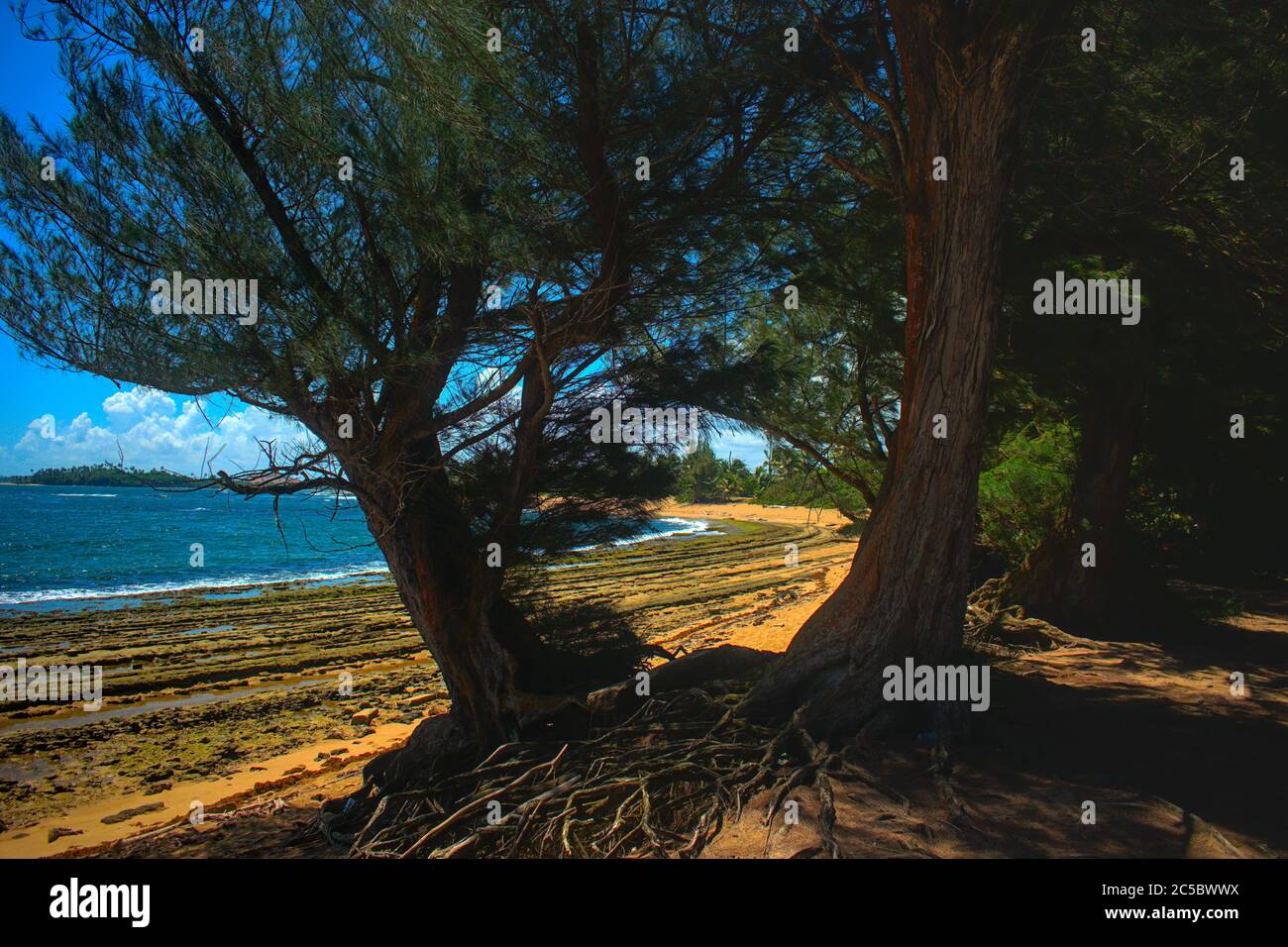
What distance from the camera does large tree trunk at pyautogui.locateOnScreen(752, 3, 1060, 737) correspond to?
496cm

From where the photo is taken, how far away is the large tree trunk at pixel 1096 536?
8.63 metres

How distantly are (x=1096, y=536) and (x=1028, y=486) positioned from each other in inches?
35.1

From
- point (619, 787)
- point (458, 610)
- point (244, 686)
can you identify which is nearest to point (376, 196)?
point (458, 610)

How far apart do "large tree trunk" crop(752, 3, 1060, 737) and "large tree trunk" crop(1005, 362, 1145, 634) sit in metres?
4.23

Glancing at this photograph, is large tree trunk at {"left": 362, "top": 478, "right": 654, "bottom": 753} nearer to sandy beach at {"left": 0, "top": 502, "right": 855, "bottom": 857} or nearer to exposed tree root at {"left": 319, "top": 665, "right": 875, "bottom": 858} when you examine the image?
exposed tree root at {"left": 319, "top": 665, "right": 875, "bottom": 858}

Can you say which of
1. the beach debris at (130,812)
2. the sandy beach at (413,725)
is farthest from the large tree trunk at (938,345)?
the beach debris at (130,812)

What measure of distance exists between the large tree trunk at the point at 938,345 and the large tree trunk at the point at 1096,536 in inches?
166

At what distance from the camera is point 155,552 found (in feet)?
119

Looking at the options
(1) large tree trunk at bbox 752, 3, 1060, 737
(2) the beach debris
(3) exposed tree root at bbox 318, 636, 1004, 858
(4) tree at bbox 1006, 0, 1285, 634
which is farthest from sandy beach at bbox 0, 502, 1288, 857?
(4) tree at bbox 1006, 0, 1285, 634

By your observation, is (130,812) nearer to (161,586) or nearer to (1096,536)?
(1096,536)

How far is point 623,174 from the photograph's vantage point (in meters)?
5.61

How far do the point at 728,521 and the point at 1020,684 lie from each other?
164 ft

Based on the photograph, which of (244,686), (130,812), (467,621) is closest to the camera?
(467,621)

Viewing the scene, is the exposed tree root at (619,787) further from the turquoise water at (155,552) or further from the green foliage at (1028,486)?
the green foliage at (1028,486)
